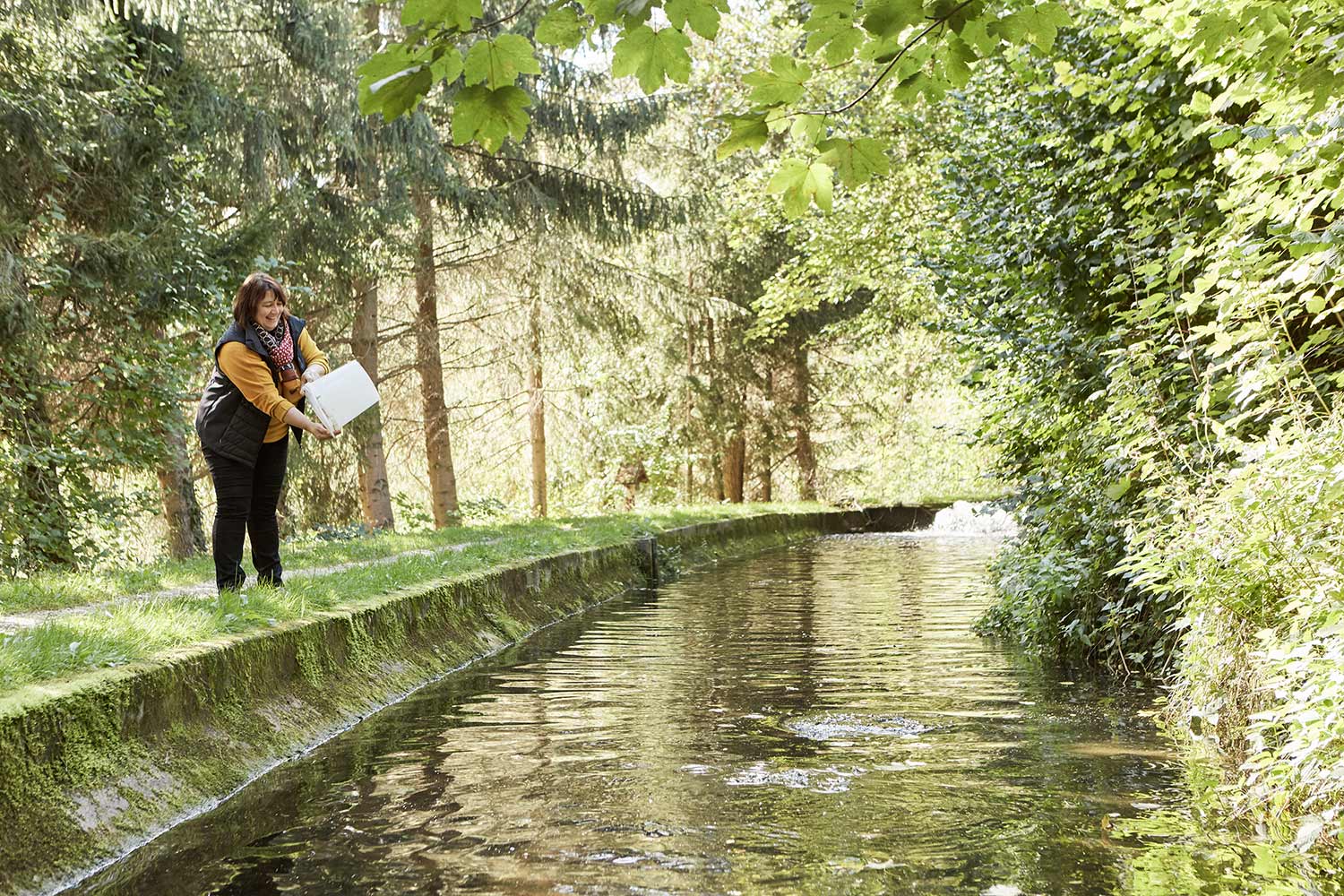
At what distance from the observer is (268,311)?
7.29 m

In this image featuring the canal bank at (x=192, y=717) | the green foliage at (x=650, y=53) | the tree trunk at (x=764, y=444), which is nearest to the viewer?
the green foliage at (x=650, y=53)

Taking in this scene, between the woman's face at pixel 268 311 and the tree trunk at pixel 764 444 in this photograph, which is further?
the tree trunk at pixel 764 444

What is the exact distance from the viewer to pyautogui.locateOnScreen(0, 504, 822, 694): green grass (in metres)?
5.20

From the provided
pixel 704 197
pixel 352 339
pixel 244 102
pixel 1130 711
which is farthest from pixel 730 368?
pixel 1130 711

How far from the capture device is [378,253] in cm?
1780

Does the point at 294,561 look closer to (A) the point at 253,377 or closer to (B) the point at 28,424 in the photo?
(B) the point at 28,424

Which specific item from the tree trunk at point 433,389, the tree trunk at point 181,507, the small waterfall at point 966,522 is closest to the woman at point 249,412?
the tree trunk at point 181,507

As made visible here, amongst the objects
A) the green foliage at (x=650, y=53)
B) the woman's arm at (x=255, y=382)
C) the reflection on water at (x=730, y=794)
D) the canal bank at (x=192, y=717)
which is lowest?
the reflection on water at (x=730, y=794)

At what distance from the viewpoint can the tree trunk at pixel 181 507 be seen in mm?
15070

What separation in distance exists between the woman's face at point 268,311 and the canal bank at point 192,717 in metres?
1.75

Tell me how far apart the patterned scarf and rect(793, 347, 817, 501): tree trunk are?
25.6 metres

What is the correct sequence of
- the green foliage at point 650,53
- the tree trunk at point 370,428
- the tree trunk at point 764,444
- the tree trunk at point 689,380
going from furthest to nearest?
the tree trunk at point 764,444
the tree trunk at point 689,380
the tree trunk at point 370,428
the green foliage at point 650,53

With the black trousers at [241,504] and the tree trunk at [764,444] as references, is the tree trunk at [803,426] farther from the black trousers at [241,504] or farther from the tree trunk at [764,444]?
the black trousers at [241,504]

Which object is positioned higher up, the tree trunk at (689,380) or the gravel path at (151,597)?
the tree trunk at (689,380)
